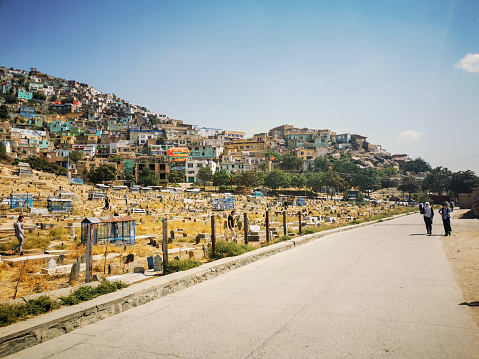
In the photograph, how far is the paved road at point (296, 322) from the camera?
14.8 ft

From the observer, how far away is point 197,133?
158875 millimetres

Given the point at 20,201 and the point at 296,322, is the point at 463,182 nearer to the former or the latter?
the point at 20,201

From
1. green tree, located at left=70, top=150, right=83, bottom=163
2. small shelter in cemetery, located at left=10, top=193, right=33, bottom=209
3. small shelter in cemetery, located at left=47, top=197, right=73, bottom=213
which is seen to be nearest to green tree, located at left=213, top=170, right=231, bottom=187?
green tree, located at left=70, top=150, right=83, bottom=163

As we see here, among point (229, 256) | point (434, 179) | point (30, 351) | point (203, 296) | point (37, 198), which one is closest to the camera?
point (30, 351)

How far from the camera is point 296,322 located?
18.1ft

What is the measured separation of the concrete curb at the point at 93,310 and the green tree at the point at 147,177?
77380 mm

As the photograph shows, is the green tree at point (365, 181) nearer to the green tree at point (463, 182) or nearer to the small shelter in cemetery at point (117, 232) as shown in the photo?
the green tree at point (463, 182)

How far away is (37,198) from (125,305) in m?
37.2

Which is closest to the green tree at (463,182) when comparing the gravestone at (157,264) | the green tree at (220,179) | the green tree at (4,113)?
the green tree at (220,179)

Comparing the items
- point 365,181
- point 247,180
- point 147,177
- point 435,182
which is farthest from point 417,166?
point 147,177

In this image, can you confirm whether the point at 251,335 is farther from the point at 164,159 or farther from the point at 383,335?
the point at 164,159

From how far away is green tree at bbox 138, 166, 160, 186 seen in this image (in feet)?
277

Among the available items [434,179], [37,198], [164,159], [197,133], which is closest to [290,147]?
[197,133]

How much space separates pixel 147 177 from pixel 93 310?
269ft
